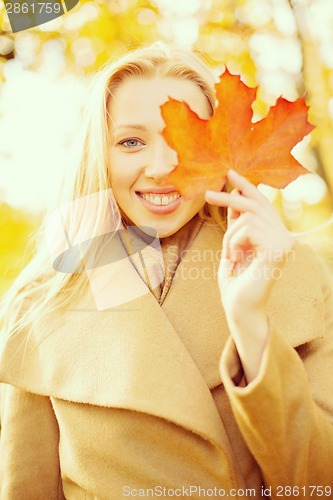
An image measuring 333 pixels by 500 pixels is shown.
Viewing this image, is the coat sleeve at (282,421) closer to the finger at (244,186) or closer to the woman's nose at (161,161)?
the finger at (244,186)

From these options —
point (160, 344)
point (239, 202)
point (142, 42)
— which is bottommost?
point (160, 344)

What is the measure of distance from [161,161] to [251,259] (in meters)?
0.37

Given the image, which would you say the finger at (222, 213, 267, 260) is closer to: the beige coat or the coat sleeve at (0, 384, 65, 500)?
the beige coat

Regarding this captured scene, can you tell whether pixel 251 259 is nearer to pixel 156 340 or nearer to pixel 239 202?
pixel 239 202

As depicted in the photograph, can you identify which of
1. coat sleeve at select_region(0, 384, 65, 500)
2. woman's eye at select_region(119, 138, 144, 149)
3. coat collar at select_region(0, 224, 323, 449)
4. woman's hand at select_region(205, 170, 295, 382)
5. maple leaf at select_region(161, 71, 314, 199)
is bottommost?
coat sleeve at select_region(0, 384, 65, 500)

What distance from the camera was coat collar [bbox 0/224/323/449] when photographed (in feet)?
3.82

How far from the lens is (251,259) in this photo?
0.97 m

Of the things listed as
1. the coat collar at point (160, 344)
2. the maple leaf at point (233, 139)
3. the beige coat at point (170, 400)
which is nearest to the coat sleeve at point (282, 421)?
the beige coat at point (170, 400)

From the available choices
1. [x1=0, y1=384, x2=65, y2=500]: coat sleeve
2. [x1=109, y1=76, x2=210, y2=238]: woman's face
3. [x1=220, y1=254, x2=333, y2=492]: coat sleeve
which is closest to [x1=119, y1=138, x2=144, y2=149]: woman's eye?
[x1=109, y1=76, x2=210, y2=238]: woman's face

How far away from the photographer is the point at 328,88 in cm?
343

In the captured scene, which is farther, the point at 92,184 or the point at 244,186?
the point at 92,184

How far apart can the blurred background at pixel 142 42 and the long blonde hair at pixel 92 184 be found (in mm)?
1413

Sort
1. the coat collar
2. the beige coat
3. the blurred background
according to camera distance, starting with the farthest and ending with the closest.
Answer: the blurred background < the coat collar < the beige coat

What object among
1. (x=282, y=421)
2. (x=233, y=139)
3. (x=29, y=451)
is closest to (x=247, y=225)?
(x=233, y=139)
